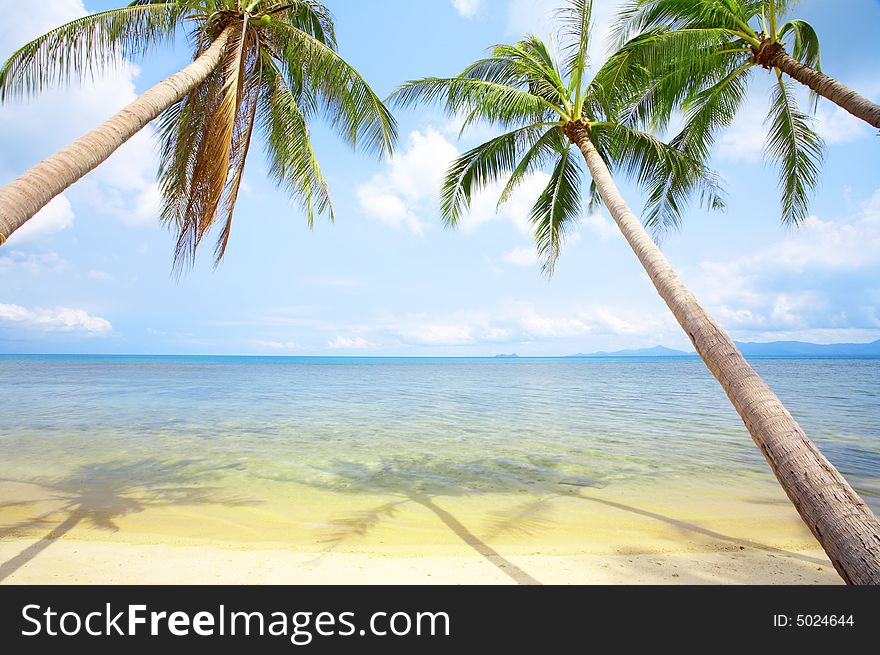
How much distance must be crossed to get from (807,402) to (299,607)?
22560 millimetres

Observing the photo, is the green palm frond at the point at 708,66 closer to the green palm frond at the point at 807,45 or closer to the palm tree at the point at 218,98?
the green palm frond at the point at 807,45

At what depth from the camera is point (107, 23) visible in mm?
5793

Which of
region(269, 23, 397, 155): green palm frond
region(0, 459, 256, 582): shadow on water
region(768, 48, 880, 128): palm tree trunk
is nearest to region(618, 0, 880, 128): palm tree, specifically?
region(768, 48, 880, 128): palm tree trunk

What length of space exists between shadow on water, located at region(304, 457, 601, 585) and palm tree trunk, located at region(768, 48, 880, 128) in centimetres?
604

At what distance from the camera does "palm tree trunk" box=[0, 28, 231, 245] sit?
10.7ft

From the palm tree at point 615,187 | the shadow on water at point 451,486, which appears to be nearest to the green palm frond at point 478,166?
the palm tree at point 615,187

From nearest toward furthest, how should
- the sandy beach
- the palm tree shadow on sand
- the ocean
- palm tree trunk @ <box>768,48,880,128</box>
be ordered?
the sandy beach, the palm tree shadow on sand, the ocean, palm tree trunk @ <box>768,48,880,128</box>

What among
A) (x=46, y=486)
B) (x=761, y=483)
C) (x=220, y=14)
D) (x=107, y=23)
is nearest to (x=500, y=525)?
(x=761, y=483)

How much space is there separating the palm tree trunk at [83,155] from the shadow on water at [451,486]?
3889 mm

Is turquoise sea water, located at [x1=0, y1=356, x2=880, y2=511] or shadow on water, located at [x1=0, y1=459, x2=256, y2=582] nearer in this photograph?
shadow on water, located at [x1=0, y1=459, x2=256, y2=582]

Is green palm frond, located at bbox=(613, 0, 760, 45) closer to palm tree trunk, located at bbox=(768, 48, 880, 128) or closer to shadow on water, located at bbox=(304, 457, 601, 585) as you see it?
palm tree trunk, located at bbox=(768, 48, 880, 128)

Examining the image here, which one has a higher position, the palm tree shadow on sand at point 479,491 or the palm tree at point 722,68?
the palm tree at point 722,68

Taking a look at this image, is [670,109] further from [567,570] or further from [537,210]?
[567,570]

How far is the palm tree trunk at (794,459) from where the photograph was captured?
7.34 feet
